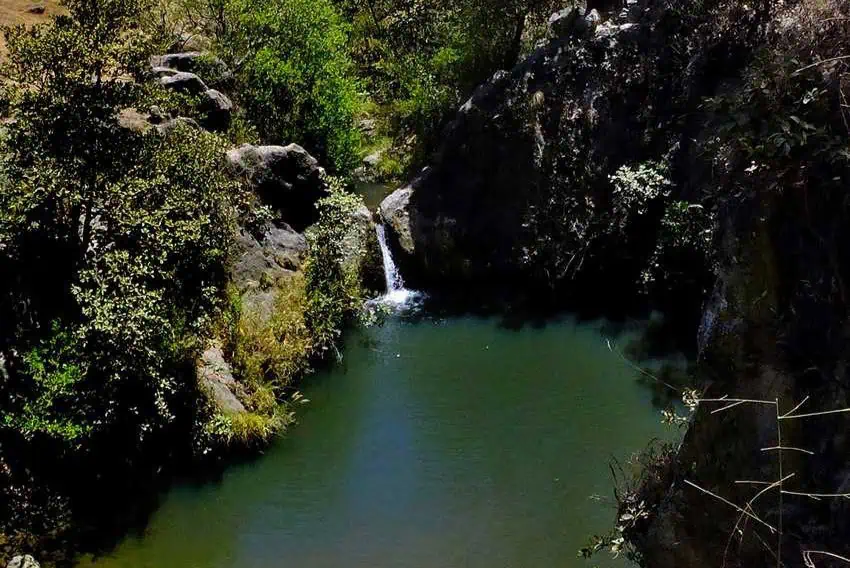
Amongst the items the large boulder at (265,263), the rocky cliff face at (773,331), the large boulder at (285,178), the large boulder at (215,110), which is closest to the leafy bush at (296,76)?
the large boulder at (215,110)

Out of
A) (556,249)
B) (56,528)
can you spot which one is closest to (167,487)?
(56,528)

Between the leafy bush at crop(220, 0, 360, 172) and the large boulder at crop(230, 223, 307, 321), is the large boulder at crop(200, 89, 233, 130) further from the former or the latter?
the large boulder at crop(230, 223, 307, 321)

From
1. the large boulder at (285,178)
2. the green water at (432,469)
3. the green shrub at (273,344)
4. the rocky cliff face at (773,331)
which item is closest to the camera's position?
the rocky cliff face at (773,331)

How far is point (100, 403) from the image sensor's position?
502 inches

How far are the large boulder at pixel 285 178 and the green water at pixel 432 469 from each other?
11.6 feet

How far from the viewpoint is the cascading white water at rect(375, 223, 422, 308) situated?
20.5 meters

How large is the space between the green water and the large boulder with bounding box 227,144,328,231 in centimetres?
354

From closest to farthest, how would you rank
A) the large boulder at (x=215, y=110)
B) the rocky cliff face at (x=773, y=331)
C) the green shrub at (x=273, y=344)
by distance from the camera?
the rocky cliff face at (x=773, y=331) → the green shrub at (x=273, y=344) → the large boulder at (x=215, y=110)

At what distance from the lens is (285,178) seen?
1898 cm

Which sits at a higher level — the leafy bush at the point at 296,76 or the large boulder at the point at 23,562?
the leafy bush at the point at 296,76

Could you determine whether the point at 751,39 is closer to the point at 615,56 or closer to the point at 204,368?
the point at 615,56

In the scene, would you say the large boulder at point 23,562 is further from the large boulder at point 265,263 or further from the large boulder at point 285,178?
the large boulder at point 285,178

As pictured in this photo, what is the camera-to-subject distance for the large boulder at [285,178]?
1859cm

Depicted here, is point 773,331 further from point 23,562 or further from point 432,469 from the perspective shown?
point 23,562
